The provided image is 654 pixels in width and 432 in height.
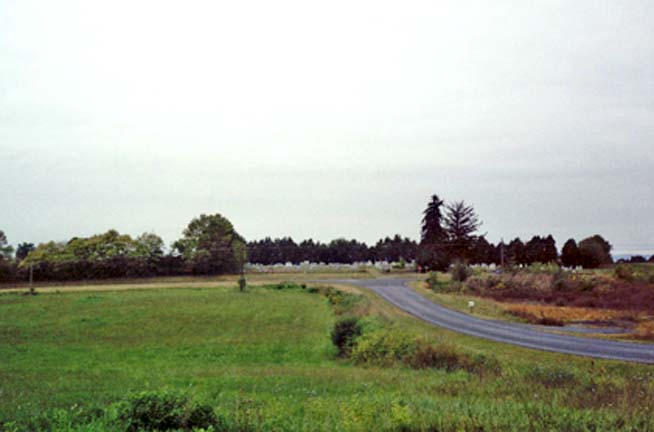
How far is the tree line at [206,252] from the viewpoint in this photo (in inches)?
3391

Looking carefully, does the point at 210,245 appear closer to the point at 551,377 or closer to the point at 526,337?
the point at 526,337

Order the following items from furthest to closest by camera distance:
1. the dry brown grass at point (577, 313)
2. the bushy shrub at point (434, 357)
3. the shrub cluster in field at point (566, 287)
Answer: the shrub cluster in field at point (566, 287)
the dry brown grass at point (577, 313)
the bushy shrub at point (434, 357)

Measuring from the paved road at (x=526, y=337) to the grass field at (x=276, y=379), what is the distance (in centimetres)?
166

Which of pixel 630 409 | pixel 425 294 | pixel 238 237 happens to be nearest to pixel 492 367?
pixel 630 409

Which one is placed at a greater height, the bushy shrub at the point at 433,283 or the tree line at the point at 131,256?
the tree line at the point at 131,256

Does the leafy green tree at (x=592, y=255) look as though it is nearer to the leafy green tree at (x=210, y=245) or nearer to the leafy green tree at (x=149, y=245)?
the leafy green tree at (x=210, y=245)

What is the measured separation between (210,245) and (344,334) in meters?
77.6

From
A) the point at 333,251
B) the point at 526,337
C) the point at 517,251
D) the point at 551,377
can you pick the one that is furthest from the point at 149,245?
the point at 551,377

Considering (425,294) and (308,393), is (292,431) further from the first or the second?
(425,294)

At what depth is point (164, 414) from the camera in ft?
22.5

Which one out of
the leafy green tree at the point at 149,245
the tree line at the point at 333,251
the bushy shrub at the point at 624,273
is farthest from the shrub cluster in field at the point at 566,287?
the tree line at the point at 333,251

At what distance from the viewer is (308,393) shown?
1133 cm

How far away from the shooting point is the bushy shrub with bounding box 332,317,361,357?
24.3 m

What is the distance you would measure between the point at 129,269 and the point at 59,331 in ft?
194
